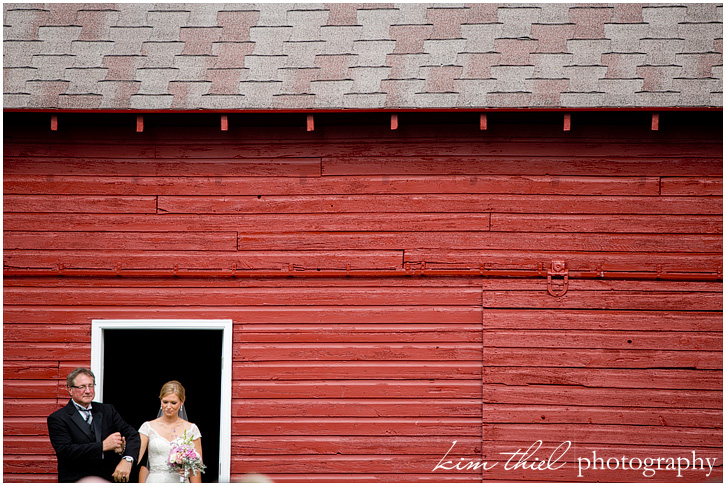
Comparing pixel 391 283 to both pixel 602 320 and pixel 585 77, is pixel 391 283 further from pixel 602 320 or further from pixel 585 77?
pixel 585 77

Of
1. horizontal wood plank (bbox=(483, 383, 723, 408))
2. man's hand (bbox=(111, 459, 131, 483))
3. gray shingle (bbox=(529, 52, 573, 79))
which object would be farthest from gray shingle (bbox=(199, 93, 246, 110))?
horizontal wood plank (bbox=(483, 383, 723, 408))

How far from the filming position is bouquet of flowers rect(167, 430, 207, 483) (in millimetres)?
6090

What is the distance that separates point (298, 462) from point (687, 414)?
3.55m

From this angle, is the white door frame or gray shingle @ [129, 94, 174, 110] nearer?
gray shingle @ [129, 94, 174, 110]

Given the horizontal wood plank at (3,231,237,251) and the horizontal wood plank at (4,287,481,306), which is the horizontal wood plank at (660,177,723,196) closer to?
the horizontal wood plank at (4,287,481,306)

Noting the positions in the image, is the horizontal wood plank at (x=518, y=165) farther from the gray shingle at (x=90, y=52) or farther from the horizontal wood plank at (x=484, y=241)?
the gray shingle at (x=90, y=52)

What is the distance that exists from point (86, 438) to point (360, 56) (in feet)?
13.2

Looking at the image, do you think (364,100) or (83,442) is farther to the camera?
(364,100)

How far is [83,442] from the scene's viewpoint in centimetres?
571

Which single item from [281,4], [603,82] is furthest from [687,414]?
[281,4]

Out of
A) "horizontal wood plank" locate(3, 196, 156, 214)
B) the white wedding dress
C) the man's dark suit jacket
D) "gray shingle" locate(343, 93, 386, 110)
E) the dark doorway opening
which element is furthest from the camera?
the dark doorway opening

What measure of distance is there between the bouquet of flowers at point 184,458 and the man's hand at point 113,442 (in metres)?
0.49

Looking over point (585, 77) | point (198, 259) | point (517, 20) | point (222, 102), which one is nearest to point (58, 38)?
point (222, 102)

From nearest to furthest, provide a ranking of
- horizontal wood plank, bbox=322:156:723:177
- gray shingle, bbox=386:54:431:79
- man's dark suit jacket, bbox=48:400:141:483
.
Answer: man's dark suit jacket, bbox=48:400:141:483, gray shingle, bbox=386:54:431:79, horizontal wood plank, bbox=322:156:723:177
